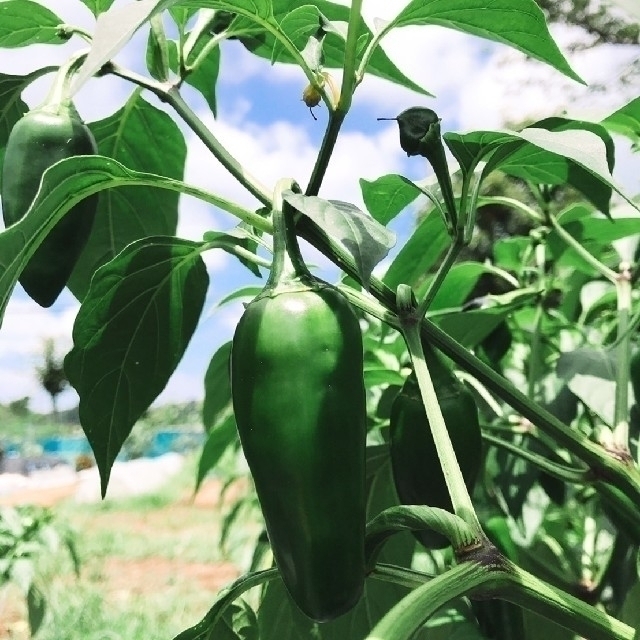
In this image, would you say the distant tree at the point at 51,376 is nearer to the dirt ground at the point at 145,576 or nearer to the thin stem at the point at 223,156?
the dirt ground at the point at 145,576

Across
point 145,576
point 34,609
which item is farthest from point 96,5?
point 145,576

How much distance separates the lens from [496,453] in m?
0.74

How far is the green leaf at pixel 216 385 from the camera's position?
0.69m

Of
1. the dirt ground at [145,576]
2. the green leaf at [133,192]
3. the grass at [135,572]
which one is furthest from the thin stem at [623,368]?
the dirt ground at [145,576]

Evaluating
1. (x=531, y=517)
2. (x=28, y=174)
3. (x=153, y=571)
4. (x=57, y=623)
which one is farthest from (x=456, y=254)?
(x=153, y=571)

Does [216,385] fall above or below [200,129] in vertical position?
below

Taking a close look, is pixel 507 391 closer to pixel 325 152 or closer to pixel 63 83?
pixel 325 152

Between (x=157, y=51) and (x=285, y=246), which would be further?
(x=157, y=51)

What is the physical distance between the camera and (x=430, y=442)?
1.36ft

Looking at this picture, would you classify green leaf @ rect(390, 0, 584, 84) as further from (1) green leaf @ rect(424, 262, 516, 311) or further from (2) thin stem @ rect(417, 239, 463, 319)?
(1) green leaf @ rect(424, 262, 516, 311)

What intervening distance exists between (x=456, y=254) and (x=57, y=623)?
228 cm

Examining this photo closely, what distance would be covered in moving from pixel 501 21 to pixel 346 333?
181 mm

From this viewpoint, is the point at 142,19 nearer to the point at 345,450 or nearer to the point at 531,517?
the point at 345,450

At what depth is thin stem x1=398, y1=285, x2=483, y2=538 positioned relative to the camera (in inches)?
12.6
